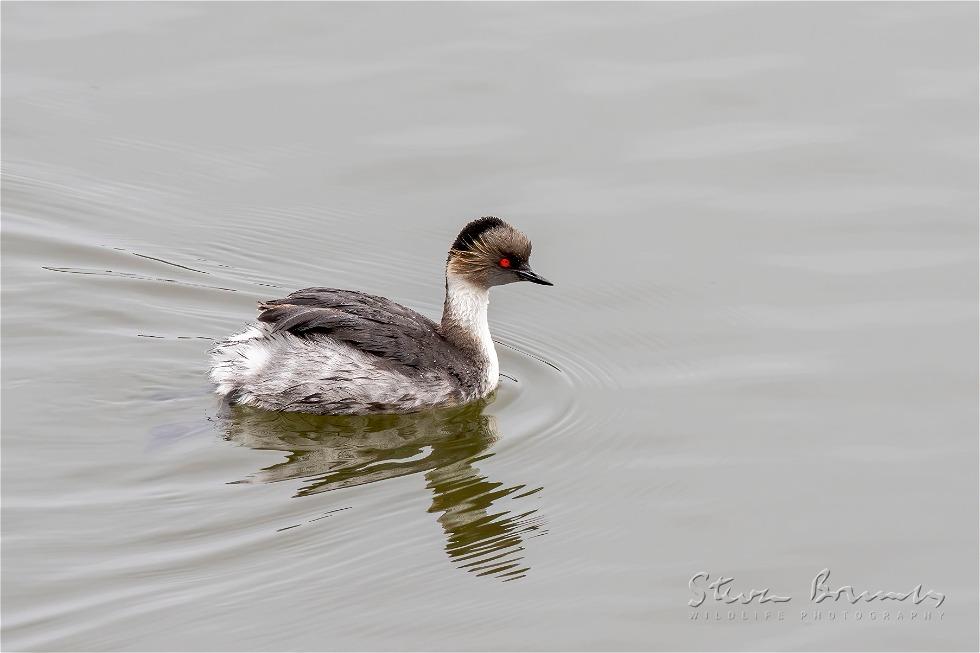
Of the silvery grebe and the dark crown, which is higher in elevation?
the dark crown

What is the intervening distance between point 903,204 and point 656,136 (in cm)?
188

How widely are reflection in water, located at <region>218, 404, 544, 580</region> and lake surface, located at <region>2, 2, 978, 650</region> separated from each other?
0.02m

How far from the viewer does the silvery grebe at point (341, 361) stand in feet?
30.1

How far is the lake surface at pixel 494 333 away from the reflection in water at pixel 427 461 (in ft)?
0.08

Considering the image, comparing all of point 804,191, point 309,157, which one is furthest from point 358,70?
point 804,191

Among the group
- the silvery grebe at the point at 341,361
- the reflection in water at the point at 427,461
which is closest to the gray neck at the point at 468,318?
the silvery grebe at the point at 341,361

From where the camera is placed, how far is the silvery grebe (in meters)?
9.19

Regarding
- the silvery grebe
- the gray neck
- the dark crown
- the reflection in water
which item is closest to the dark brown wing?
the silvery grebe

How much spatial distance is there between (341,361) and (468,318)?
907 millimetres
